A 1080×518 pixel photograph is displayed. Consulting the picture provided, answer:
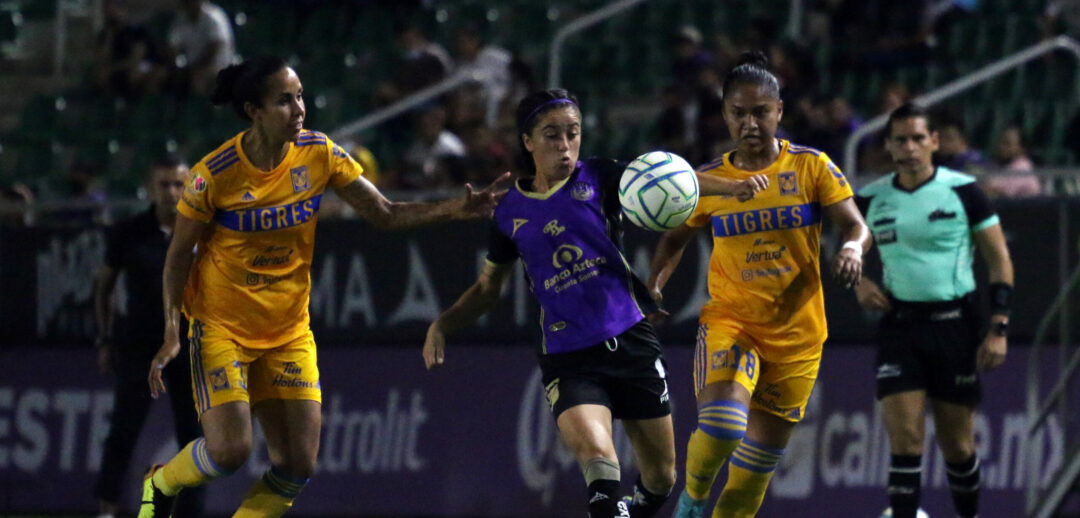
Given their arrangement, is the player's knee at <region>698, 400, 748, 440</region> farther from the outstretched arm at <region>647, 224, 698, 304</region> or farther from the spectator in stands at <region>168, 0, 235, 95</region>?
the spectator in stands at <region>168, 0, 235, 95</region>

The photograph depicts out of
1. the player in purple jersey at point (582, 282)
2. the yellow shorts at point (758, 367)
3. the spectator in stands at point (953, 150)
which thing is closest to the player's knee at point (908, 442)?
the yellow shorts at point (758, 367)

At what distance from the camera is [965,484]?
9.41 meters

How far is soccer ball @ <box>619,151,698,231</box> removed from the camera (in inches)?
281

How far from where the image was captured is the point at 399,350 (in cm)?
1235

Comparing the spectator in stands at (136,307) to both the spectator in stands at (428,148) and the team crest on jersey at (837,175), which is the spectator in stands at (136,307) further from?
the team crest on jersey at (837,175)

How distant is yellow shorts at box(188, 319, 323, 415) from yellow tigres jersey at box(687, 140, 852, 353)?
206cm

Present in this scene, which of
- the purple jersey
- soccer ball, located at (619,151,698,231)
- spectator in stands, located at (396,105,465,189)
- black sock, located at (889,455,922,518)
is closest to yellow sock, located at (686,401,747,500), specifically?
the purple jersey

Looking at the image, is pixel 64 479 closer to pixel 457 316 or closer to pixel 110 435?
pixel 110 435

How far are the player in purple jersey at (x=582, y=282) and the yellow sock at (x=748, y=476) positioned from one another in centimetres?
65

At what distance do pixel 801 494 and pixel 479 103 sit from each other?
5501mm

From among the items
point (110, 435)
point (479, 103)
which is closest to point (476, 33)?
point (479, 103)

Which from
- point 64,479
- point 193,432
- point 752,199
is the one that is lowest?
point 64,479

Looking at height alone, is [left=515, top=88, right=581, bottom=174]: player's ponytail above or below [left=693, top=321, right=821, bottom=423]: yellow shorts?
above

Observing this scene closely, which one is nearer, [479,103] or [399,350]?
[399,350]
